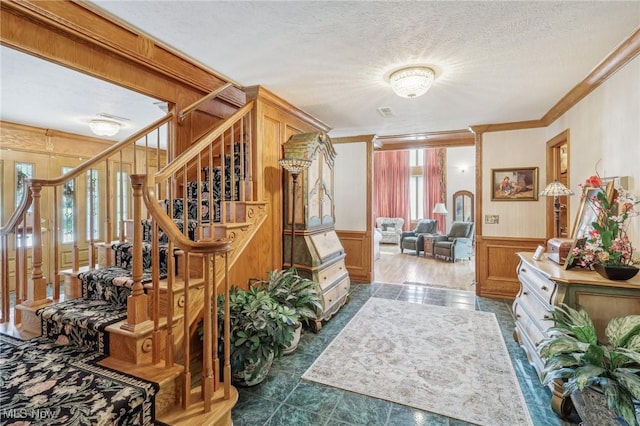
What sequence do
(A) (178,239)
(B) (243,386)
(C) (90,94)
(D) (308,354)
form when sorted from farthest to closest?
(C) (90,94) → (D) (308,354) → (B) (243,386) → (A) (178,239)

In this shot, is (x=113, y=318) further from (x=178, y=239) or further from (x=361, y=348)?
(x=361, y=348)

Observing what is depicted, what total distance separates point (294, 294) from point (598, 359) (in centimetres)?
217

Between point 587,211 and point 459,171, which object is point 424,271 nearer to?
point 587,211

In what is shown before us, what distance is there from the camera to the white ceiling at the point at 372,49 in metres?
1.88

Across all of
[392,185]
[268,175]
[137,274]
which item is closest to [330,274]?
[268,175]

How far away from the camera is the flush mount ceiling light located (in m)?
2.62

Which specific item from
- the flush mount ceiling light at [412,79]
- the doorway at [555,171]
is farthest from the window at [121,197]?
the doorway at [555,171]

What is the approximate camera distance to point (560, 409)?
78.7 inches

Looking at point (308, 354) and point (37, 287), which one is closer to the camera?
point (37, 287)

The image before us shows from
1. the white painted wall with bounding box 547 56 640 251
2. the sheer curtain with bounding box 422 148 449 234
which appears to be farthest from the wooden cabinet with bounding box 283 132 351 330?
the sheer curtain with bounding box 422 148 449 234

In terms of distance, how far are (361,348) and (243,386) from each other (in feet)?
3.84

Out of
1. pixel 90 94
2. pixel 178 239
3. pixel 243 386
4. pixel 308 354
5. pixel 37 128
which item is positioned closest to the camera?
pixel 178 239

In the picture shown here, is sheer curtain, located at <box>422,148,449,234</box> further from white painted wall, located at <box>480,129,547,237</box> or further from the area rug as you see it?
the area rug

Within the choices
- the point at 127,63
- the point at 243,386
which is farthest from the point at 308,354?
the point at 127,63
